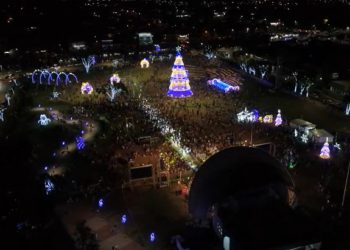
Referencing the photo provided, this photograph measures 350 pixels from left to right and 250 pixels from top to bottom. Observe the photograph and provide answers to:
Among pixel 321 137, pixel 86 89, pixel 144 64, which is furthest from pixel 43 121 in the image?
pixel 144 64

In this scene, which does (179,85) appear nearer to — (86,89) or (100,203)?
(86,89)

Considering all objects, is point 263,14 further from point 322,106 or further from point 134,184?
point 134,184

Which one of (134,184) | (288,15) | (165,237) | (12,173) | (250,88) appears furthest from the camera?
(288,15)

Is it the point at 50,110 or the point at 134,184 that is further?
the point at 50,110

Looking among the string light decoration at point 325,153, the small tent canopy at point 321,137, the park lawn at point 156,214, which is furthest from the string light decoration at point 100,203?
the small tent canopy at point 321,137

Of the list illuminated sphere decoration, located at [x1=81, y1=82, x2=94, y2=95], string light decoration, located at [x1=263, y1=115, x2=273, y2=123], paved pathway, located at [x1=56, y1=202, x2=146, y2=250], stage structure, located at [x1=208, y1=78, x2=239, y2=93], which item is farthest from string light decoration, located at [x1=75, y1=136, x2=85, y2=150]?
stage structure, located at [x1=208, y1=78, x2=239, y2=93]

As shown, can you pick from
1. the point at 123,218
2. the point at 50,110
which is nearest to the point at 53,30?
the point at 50,110

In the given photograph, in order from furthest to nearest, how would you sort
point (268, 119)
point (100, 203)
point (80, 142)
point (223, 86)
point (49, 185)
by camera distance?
1. point (223, 86)
2. point (268, 119)
3. point (80, 142)
4. point (49, 185)
5. point (100, 203)

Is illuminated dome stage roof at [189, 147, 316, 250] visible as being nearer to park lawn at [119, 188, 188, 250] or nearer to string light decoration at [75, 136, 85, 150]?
park lawn at [119, 188, 188, 250]
